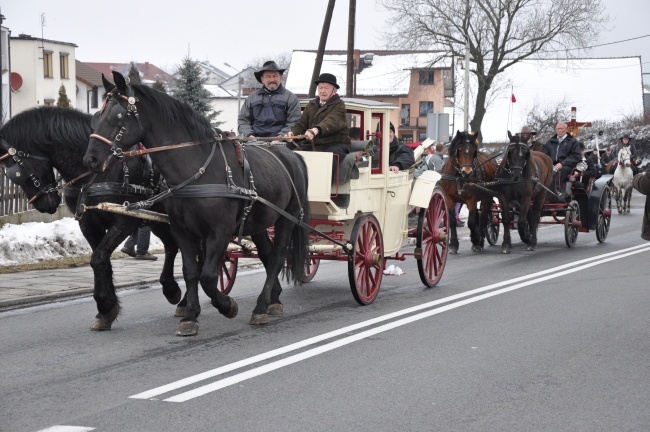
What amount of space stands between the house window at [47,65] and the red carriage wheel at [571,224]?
43.3 m

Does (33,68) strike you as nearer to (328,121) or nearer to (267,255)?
(328,121)

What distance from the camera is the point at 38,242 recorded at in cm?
1412

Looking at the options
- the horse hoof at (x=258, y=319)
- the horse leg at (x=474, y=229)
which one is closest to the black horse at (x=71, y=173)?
the horse hoof at (x=258, y=319)

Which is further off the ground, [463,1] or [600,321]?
[463,1]

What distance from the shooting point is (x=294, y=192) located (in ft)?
30.9

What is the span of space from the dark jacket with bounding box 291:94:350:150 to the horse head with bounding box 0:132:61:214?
263 centimetres

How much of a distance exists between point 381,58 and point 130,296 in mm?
62749

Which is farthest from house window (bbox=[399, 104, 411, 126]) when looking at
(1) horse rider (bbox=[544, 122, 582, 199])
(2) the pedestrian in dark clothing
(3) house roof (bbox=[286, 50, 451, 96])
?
(2) the pedestrian in dark clothing

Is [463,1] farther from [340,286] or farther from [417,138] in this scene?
[340,286]

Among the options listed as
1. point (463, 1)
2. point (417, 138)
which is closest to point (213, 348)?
point (463, 1)

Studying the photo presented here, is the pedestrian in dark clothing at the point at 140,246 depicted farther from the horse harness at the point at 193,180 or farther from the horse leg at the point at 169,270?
the horse harness at the point at 193,180

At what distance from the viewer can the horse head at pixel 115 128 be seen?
7754mm

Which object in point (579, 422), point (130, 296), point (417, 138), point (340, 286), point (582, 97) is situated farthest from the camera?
point (417, 138)

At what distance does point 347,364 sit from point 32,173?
3.49 metres
